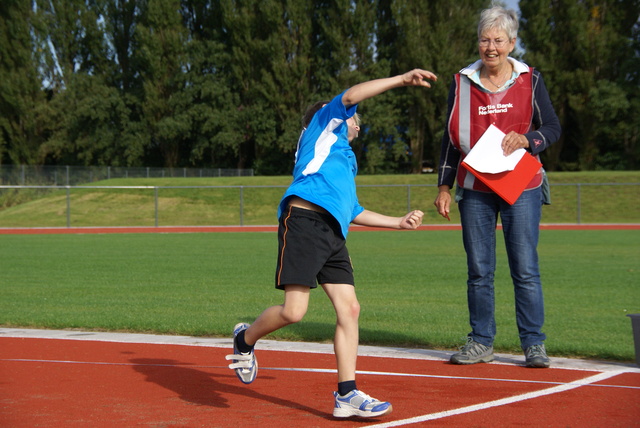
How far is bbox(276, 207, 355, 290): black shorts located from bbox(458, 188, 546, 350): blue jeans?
5.12 ft

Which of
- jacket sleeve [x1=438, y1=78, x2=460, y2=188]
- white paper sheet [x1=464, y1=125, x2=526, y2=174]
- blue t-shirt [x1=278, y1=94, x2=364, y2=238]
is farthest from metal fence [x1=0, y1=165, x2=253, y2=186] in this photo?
blue t-shirt [x1=278, y1=94, x2=364, y2=238]

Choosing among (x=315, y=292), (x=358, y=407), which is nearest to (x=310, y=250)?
(x=358, y=407)

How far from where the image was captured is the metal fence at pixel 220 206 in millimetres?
32375

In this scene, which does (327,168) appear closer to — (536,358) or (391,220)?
(391,220)

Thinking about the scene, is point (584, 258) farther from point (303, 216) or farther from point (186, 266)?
point (303, 216)

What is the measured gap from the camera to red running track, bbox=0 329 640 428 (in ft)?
A: 14.1

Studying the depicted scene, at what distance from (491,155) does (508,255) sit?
0.79 m

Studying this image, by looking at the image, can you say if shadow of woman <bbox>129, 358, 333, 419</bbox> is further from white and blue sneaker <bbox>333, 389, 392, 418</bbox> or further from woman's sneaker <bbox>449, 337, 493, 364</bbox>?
woman's sneaker <bbox>449, 337, 493, 364</bbox>

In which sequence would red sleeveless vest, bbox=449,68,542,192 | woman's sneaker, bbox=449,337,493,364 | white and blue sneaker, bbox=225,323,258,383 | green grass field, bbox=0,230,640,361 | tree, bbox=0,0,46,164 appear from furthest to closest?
1. tree, bbox=0,0,46,164
2. green grass field, bbox=0,230,640,361
3. woman's sneaker, bbox=449,337,493,364
4. red sleeveless vest, bbox=449,68,542,192
5. white and blue sneaker, bbox=225,323,258,383

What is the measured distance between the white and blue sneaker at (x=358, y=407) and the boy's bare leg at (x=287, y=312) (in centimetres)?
53

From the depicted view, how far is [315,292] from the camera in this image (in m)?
11.1

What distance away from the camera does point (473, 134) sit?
572 centimetres

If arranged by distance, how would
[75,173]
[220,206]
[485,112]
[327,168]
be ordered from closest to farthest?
[327,168] → [485,112] → [220,206] → [75,173]

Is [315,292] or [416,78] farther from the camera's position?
[315,292]
